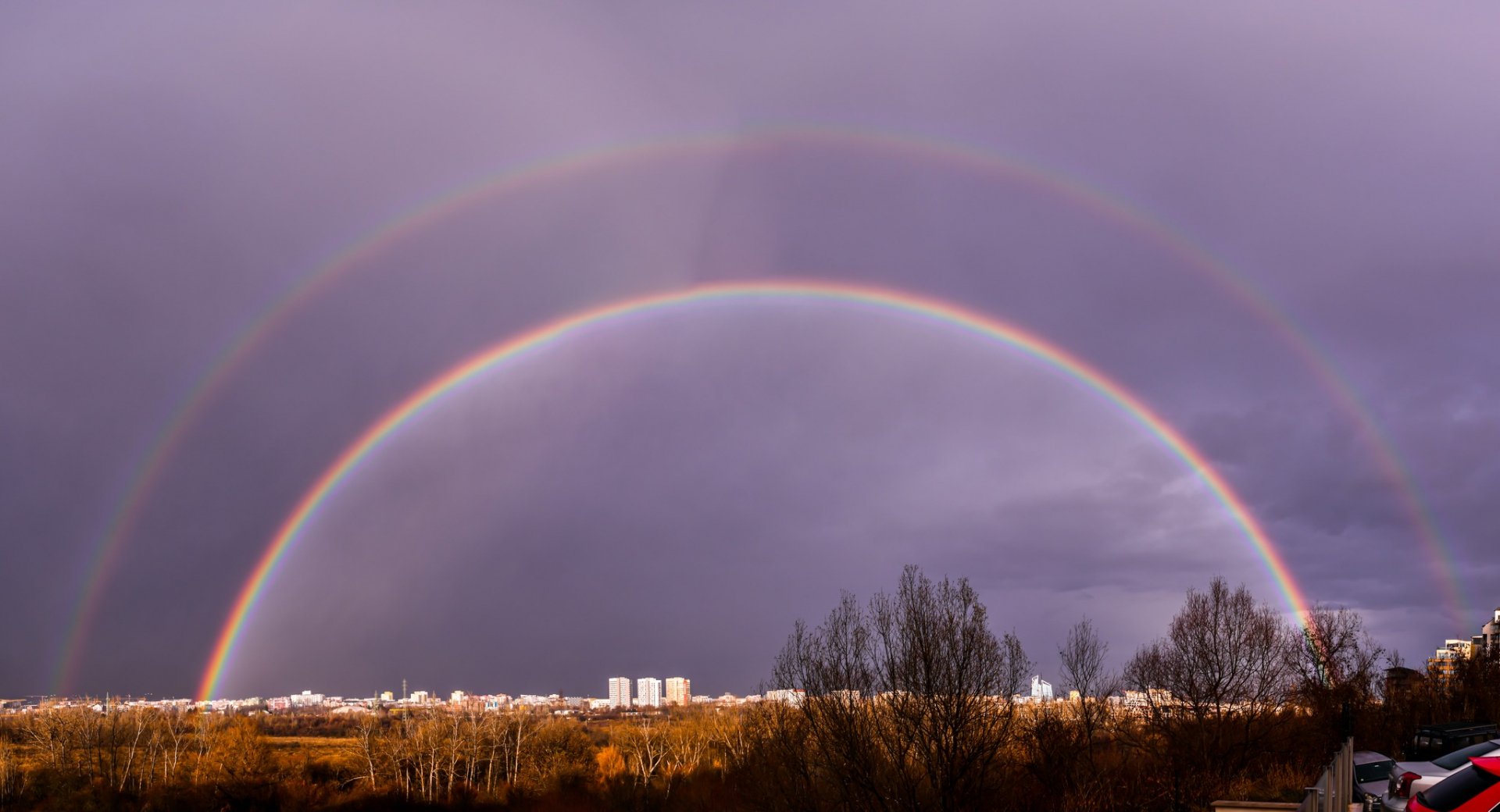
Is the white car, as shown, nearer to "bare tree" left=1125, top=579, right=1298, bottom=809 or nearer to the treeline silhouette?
the treeline silhouette

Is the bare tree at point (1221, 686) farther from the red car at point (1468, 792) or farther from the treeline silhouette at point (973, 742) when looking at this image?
the red car at point (1468, 792)

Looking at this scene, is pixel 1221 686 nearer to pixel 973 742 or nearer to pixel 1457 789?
pixel 973 742

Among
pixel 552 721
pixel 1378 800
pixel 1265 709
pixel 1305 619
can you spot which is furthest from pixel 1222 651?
pixel 552 721

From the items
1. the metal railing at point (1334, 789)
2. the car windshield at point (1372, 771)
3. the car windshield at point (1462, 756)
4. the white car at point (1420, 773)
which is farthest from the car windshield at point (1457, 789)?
the car windshield at point (1372, 771)

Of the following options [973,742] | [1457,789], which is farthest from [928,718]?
[1457,789]

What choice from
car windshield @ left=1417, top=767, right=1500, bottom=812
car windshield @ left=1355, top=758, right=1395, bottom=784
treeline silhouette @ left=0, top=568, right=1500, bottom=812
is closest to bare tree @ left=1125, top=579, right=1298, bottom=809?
treeline silhouette @ left=0, top=568, right=1500, bottom=812

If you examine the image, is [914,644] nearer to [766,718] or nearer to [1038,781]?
[766,718]
